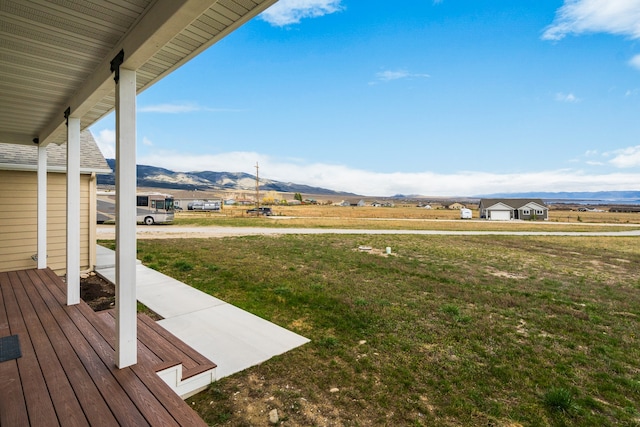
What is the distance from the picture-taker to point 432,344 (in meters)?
3.72

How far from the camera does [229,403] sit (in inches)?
98.2

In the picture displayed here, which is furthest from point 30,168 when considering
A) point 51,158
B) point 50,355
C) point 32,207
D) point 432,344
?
point 432,344

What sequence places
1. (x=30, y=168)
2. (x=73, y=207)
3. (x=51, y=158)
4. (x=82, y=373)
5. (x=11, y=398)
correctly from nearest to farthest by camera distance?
(x=11, y=398) → (x=82, y=373) → (x=73, y=207) → (x=30, y=168) → (x=51, y=158)

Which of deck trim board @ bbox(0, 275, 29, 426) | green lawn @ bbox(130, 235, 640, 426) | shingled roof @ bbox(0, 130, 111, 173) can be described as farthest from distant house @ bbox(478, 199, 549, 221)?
A: deck trim board @ bbox(0, 275, 29, 426)

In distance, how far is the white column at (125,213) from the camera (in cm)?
215

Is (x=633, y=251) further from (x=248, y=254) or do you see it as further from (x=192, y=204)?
(x=192, y=204)

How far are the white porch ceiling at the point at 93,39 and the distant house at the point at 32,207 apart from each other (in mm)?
3388

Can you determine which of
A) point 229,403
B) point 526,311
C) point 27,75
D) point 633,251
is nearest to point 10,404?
point 229,403

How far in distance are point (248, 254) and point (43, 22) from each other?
8321mm

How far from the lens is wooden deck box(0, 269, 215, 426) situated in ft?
5.86

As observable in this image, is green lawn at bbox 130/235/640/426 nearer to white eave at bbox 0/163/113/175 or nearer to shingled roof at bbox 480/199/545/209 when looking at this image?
white eave at bbox 0/163/113/175

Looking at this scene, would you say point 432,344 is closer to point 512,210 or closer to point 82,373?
point 82,373

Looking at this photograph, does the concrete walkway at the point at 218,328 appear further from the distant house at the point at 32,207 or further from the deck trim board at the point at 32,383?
the distant house at the point at 32,207

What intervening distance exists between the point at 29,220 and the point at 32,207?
0.28 metres
